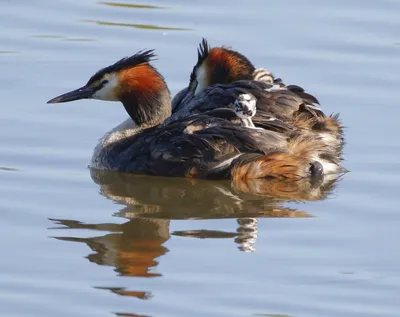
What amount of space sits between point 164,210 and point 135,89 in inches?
65.5

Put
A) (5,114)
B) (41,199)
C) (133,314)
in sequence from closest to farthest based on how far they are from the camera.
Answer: (133,314), (41,199), (5,114)

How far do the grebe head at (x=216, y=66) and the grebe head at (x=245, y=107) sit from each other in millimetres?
2099

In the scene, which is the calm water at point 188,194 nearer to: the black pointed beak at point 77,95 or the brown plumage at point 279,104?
the brown plumage at point 279,104

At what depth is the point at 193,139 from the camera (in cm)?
1022

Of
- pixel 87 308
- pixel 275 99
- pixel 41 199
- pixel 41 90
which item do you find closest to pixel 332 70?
pixel 275 99

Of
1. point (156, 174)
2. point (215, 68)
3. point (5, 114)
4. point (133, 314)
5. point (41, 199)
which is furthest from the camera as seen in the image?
point (215, 68)

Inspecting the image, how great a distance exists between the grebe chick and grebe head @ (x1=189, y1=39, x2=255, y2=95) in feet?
6.79

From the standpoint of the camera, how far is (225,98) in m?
11.1

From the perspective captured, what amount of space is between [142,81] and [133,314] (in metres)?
3.90

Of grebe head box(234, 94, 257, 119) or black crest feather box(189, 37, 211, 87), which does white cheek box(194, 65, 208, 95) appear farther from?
grebe head box(234, 94, 257, 119)

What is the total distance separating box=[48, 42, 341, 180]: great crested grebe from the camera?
1018cm

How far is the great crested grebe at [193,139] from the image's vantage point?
10.2 metres

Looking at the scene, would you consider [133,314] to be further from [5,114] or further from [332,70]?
[332,70]

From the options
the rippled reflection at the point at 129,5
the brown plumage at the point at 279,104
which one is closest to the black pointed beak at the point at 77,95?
the brown plumage at the point at 279,104
